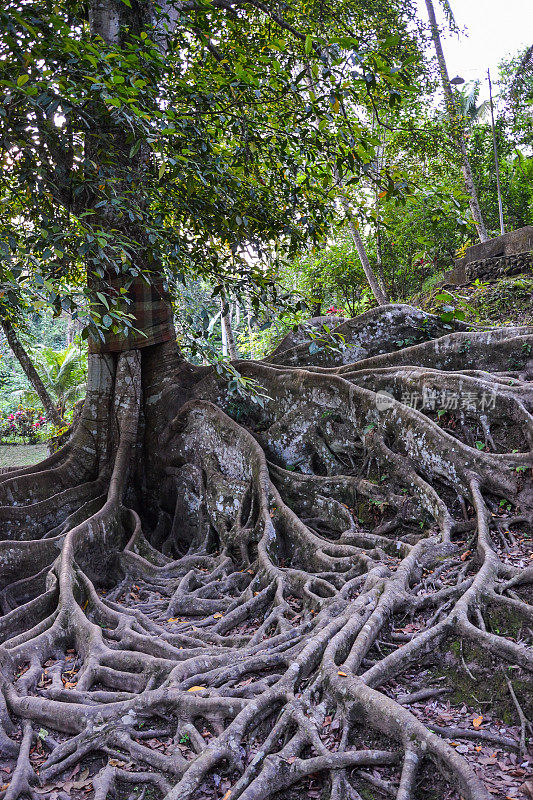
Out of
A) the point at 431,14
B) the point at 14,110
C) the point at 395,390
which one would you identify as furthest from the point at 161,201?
the point at 431,14

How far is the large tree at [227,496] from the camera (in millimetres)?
2545

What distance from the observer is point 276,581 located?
4031 millimetres

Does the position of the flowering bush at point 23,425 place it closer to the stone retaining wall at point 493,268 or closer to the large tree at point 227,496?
the large tree at point 227,496

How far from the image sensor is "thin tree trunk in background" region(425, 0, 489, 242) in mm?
11617

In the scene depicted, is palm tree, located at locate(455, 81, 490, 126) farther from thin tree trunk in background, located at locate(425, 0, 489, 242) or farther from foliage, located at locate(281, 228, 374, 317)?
foliage, located at locate(281, 228, 374, 317)

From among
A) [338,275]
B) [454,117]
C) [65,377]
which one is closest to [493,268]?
[338,275]

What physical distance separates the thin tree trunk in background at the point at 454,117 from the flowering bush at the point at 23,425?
48.5 ft

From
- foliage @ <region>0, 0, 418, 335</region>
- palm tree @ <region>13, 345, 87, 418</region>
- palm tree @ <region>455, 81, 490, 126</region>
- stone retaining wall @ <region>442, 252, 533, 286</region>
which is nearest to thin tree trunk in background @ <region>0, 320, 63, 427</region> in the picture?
foliage @ <region>0, 0, 418, 335</region>

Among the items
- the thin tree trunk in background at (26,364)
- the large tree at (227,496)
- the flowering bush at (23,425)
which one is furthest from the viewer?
the flowering bush at (23,425)

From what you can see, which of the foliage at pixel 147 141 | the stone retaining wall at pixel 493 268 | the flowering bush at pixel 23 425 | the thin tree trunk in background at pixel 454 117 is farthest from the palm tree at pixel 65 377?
the thin tree trunk in background at pixel 454 117

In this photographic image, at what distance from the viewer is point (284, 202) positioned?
18.1 feet

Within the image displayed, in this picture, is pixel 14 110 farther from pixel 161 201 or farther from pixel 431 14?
pixel 431 14

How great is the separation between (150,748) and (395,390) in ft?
11.7

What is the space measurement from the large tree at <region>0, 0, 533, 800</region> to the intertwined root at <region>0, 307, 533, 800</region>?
2cm
